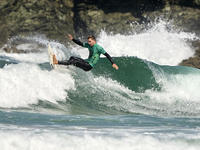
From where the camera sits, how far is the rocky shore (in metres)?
24.9

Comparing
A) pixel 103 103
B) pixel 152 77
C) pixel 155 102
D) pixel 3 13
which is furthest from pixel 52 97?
pixel 3 13

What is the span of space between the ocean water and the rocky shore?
1370cm

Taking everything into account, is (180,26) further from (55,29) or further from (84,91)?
(84,91)

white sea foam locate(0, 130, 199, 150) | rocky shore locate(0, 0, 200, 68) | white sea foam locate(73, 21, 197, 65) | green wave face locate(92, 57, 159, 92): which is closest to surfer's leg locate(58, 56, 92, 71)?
green wave face locate(92, 57, 159, 92)

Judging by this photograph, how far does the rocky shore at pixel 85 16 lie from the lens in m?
24.9

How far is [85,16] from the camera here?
2650 centimetres

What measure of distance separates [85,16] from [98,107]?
20991 millimetres

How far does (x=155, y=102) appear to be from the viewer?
25.6ft

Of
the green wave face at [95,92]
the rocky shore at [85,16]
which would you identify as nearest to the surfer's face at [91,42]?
the green wave face at [95,92]

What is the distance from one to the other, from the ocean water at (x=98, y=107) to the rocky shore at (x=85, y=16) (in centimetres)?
1370

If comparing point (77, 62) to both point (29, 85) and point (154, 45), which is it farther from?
point (154, 45)

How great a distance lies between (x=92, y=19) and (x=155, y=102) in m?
19.6

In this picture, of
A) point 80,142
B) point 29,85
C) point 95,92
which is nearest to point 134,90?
point 95,92

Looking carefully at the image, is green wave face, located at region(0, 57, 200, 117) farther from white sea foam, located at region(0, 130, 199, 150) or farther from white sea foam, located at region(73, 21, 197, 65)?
white sea foam, located at region(73, 21, 197, 65)
